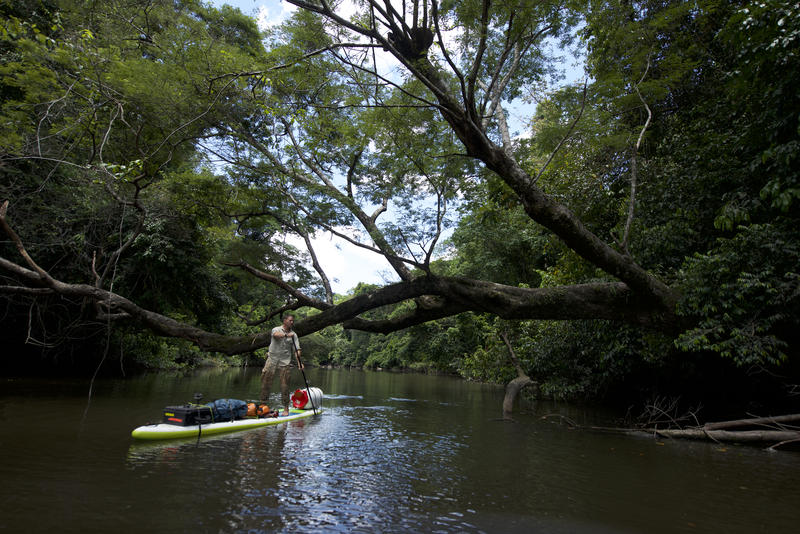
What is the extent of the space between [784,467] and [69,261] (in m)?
14.7

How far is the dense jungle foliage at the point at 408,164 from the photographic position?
614cm

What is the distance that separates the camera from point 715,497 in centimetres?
392

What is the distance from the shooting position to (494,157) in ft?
20.9

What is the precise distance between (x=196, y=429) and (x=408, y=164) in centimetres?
616

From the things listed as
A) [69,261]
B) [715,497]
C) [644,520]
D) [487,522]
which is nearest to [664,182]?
[715,497]

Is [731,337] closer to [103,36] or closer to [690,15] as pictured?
[690,15]

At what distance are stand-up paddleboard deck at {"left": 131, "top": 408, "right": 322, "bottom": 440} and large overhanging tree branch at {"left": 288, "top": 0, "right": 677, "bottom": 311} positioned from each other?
544cm

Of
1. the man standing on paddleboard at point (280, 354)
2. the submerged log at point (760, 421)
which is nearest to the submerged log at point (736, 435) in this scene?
the submerged log at point (760, 421)

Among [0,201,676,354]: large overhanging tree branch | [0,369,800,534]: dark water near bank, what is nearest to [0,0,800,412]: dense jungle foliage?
[0,201,676,354]: large overhanging tree branch

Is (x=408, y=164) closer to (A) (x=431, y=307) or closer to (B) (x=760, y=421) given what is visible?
(A) (x=431, y=307)

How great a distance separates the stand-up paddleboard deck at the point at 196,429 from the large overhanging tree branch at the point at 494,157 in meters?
5.44

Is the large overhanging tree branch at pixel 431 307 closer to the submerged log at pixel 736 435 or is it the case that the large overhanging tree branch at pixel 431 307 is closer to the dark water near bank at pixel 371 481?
the submerged log at pixel 736 435

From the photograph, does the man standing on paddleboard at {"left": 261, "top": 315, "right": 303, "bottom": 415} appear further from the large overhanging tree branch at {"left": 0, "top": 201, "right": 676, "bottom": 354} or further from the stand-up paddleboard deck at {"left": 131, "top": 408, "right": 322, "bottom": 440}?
the stand-up paddleboard deck at {"left": 131, "top": 408, "right": 322, "bottom": 440}

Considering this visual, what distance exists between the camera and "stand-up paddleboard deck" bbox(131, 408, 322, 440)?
16.8ft
